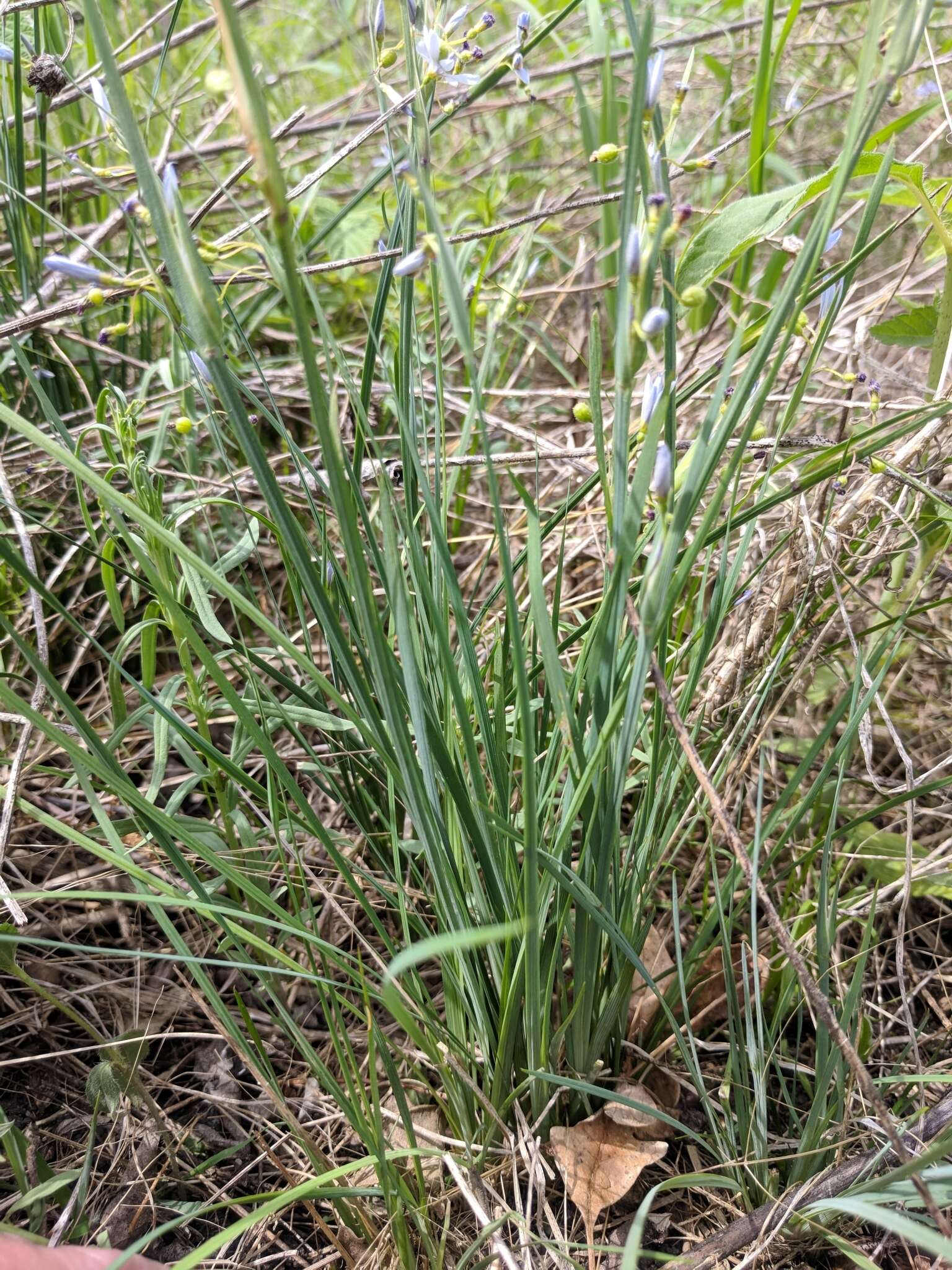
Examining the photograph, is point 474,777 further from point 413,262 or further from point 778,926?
point 413,262

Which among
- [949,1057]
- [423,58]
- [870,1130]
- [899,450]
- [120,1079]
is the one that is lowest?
[949,1057]

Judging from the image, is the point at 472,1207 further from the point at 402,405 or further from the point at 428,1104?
the point at 402,405

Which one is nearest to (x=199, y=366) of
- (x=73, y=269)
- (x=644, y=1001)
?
(x=73, y=269)

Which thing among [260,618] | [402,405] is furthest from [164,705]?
[402,405]

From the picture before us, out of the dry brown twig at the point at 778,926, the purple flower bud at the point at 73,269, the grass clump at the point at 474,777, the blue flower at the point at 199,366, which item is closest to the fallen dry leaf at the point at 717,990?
the grass clump at the point at 474,777

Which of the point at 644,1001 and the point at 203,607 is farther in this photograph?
the point at 644,1001

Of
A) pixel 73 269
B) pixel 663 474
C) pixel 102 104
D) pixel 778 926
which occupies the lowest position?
pixel 778 926
